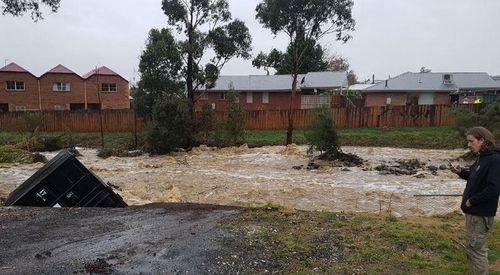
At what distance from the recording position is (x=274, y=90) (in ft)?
129

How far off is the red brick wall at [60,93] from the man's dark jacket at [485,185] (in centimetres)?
4429

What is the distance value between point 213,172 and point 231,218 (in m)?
8.84

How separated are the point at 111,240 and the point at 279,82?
35418 mm

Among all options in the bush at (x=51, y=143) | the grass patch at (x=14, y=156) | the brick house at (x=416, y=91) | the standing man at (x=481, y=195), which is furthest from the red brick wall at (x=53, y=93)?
the standing man at (x=481, y=195)

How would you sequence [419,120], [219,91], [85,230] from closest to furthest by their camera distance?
1. [85,230]
2. [419,120]
3. [219,91]

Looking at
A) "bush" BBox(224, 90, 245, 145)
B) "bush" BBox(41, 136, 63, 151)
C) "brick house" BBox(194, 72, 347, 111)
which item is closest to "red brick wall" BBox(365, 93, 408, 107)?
"brick house" BBox(194, 72, 347, 111)

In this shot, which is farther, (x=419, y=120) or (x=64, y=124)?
(x=64, y=124)

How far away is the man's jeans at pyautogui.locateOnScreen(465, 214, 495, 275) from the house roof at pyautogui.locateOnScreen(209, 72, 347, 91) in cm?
3430

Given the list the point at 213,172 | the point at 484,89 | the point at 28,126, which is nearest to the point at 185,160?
the point at 213,172

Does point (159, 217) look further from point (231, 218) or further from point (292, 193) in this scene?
point (292, 193)

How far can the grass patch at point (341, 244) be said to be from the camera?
477 centimetres

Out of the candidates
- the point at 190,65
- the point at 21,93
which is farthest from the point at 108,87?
the point at 190,65

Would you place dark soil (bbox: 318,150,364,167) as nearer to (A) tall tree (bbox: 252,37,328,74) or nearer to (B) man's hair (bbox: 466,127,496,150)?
(B) man's hair (bbox: 466,127,496,150)

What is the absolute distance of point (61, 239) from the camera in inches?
216
